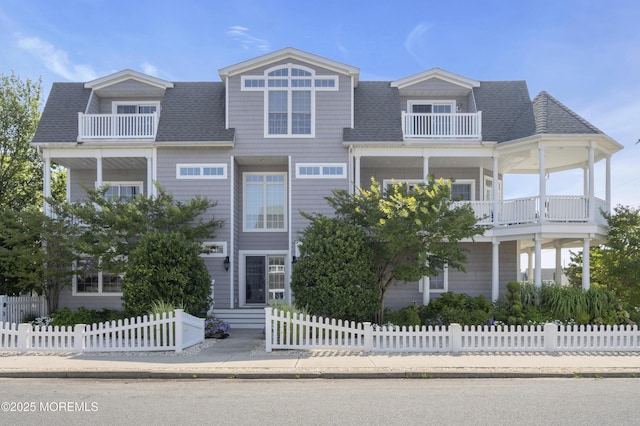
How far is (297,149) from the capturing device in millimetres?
18281

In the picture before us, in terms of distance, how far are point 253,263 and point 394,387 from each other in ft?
37.4

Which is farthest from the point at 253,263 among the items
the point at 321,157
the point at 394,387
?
the point at 394,387

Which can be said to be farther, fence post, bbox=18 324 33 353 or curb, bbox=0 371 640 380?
fence post, bbox=18 324 33 353

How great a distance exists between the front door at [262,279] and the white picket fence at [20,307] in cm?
699

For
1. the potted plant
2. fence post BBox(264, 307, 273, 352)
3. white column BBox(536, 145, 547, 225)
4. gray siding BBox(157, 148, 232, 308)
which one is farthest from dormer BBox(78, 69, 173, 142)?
white column BBox(536, 145, 547, 225)

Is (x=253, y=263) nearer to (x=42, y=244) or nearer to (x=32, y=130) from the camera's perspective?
(x=42, y=244)

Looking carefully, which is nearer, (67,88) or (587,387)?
(587,387)

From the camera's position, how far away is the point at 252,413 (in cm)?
700

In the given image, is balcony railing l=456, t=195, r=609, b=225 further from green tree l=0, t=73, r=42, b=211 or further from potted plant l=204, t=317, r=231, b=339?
green tree l=0, t=73, r=42, b=211

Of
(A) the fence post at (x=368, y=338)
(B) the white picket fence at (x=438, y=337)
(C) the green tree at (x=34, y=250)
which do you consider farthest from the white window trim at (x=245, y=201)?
(A) the fence post at (x=368, y=338)

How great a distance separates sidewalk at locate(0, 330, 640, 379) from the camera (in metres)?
9.70

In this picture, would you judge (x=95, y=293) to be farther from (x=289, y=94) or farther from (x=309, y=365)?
(x=309, y=365)

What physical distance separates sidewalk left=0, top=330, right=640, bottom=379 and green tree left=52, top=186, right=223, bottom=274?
486 centimetres

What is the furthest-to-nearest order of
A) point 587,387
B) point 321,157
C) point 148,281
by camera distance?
point 321,157 → point 148,281 → point 587,387
